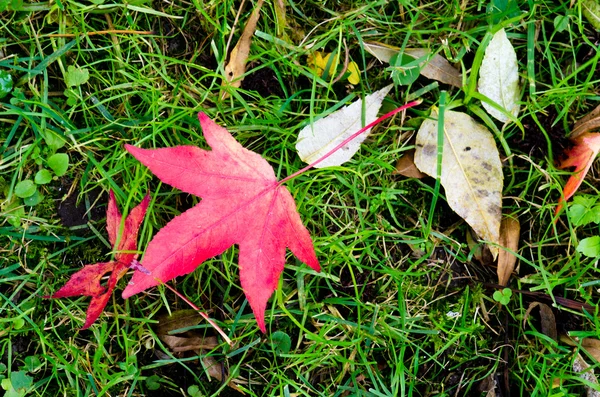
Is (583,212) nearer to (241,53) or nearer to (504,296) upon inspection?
(504,296)

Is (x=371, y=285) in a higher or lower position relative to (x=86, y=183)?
lower

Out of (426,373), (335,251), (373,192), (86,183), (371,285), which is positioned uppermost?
(86,183)

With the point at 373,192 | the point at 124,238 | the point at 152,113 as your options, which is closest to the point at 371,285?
the point at 373,192

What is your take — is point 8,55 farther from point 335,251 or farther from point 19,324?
point 335,251

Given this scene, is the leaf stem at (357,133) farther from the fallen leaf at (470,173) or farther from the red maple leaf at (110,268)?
the red maple leaf at (110,268)

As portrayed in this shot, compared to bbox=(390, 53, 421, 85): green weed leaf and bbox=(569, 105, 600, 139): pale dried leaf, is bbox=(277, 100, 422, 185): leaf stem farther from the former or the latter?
bbox=(569, 105, 600, 139): pale dried leaf

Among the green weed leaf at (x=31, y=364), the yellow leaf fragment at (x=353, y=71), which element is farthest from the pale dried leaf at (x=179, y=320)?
the yellow leaf fragment at (x=353, y=71)

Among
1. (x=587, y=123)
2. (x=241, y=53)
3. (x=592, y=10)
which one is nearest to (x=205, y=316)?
(x=241, y=53)
